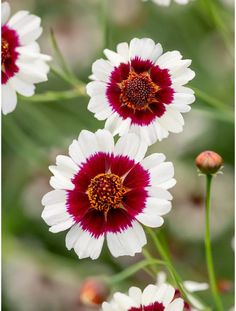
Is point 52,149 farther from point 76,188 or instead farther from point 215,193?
point 76,188

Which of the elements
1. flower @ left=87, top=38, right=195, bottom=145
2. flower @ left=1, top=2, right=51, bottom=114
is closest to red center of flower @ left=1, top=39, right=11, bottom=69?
flower @ left=1, top=2, right=51, bottom=114

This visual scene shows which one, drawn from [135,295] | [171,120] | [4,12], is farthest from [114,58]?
[135,295]

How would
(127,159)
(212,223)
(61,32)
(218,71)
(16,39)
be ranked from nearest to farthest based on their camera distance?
(127,159), (16,39), (212,223), (218,71), (61,32)

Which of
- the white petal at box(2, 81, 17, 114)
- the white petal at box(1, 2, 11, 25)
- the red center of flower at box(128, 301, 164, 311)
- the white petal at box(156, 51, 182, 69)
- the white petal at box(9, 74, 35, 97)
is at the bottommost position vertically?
the red center of flower at box(128, 301, 164, 311)

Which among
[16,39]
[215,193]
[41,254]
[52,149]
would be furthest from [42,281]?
[16,39]

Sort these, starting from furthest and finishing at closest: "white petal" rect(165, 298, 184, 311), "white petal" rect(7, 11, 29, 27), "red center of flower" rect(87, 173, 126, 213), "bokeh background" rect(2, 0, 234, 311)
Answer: "bokeh background" rect(2, 0, 234, 311), "white petal" rect(7, 11, 29, 27), "red center of flower" rect(87, 173, 126, 213), "white petal" rect(165, 298, 184, 311)

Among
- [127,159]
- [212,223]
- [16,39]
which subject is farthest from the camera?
[212,223]

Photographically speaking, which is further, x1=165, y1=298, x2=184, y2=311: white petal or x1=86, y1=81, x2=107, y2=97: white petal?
x1=86, y1=81, x2=107, y2=97: white petal

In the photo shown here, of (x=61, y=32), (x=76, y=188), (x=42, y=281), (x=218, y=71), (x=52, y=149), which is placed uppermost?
(x=61, y=32)

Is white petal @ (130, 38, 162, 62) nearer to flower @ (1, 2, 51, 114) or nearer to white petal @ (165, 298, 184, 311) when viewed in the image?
flower @ (1, 2, 51, 114)
